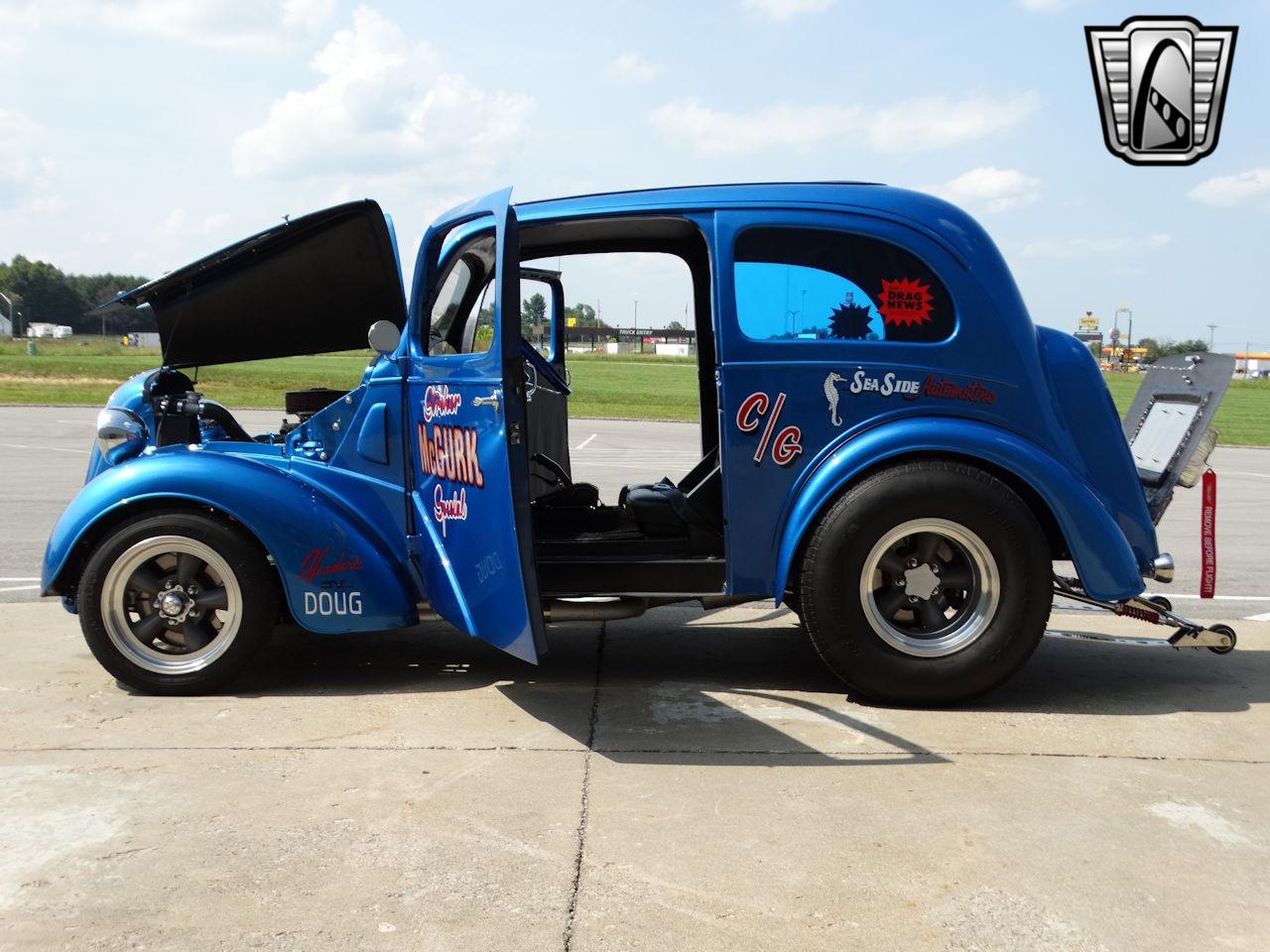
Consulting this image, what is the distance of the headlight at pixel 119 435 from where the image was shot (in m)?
4.93

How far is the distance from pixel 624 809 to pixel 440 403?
1.89 meters

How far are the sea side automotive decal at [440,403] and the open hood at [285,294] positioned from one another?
90cm

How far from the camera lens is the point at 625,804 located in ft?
11.3

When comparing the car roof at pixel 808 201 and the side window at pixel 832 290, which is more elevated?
the car roof at pixel 808 201

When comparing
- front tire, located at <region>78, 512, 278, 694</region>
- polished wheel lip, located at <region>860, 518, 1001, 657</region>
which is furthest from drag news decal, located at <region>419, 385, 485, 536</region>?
polished wheel lip, located at <region>860, 518, 1001, 657</region>

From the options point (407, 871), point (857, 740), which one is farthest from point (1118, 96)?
point (407, 871)

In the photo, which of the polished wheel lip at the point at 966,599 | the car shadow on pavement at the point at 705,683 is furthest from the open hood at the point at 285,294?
the polished wheel lip at the point at 966,599

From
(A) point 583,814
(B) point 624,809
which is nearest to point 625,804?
(B) point 624,809

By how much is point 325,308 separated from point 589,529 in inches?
66.9

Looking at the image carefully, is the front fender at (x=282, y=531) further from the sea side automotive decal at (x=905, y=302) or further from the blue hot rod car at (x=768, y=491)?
the sea side automotive decal at (x=905, y=302)

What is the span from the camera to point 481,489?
412 cm

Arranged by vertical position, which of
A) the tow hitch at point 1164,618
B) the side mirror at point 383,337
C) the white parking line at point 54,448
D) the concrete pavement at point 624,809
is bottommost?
the concrete pavement at point 624,809

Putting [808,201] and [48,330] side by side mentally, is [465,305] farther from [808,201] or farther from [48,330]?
[48,330]

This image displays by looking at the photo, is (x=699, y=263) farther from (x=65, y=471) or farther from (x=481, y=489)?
(x=65, y=471)
